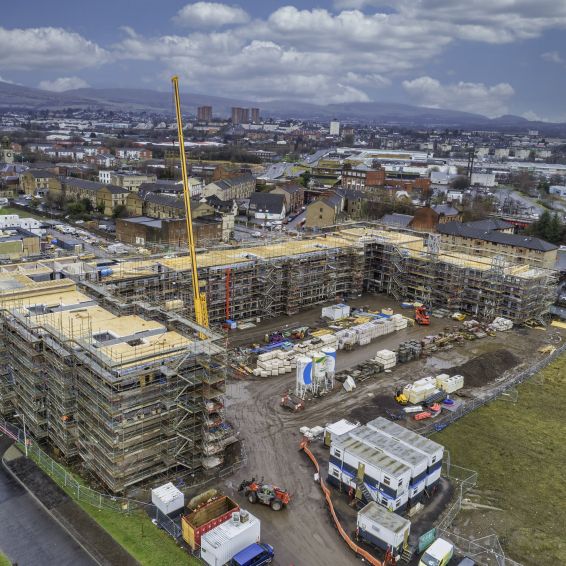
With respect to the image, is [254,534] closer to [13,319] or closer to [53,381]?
[53,381]

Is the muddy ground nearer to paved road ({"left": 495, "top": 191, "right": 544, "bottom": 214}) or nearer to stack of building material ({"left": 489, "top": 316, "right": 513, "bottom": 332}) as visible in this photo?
stack of building material ({"left": 489, "top": 316, "right": 513, "bottom": 332})

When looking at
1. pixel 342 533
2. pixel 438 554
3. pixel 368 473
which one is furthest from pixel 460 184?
pixel 438 554

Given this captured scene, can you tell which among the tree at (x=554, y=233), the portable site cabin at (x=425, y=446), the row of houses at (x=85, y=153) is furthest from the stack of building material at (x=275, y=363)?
the row of houses at (x=85, y=153)

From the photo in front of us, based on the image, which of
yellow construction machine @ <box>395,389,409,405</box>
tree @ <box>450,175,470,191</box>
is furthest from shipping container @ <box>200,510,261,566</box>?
tree @ <box>450,175,470,191</box>

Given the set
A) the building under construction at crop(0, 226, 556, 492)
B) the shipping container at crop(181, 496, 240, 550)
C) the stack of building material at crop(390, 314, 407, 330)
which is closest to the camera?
the shipping container at crop(181, 496, 240, 550)

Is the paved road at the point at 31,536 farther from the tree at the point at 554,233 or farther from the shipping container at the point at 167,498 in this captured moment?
the tree at the point at 554,233

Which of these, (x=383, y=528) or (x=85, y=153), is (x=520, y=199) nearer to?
(x=383, y=528)

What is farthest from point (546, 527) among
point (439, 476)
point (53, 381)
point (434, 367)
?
point (53, 381)

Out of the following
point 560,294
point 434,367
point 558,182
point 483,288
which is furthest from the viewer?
point 558,182
